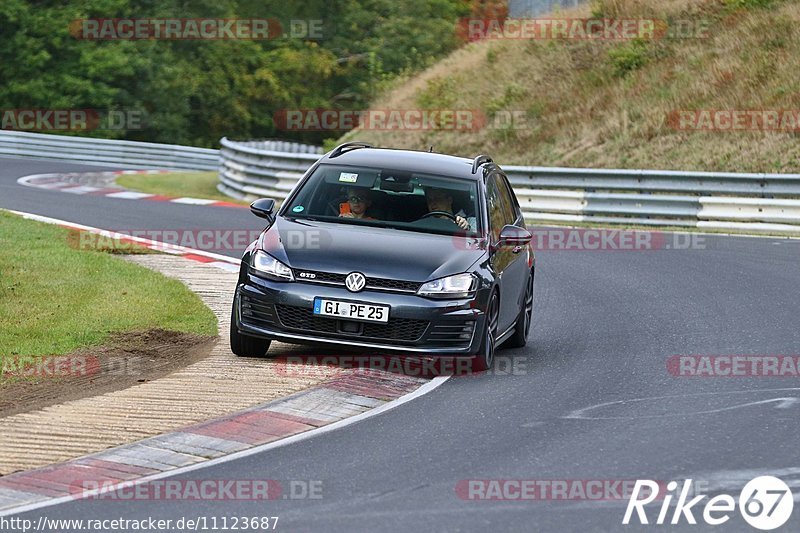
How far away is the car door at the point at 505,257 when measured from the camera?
38.5ft

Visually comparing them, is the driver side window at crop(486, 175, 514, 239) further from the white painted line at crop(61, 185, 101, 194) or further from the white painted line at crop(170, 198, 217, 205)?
the white painted line at crop(61, 185, 101, 194)

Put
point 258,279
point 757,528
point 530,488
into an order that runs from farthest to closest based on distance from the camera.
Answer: point 258,279 < point 530,488 < point 757,528

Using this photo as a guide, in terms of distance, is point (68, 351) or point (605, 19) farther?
point (605, 19)

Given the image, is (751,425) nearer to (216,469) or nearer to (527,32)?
(216,469)

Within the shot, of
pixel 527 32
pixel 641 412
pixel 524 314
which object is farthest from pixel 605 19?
pixel 641 412

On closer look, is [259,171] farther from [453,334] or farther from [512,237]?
[453,334]

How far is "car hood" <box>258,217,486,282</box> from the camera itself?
10805 millimetres

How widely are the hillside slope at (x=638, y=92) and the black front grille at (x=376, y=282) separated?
19871 millimetres

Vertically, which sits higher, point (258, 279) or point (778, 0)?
point (778, 0)

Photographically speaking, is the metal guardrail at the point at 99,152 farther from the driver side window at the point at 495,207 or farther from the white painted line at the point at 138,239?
the driver side window at the point at 495,207

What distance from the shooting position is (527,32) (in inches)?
1597

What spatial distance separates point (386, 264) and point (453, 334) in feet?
2.38

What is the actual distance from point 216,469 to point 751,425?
140 inches

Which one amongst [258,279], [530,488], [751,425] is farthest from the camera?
[258,279]
